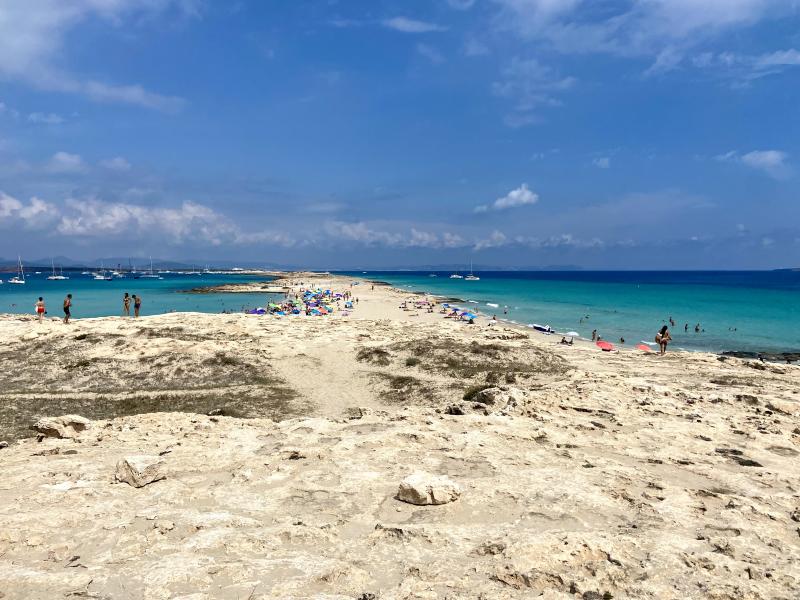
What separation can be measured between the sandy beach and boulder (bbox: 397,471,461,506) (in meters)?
0.12

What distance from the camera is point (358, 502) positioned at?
6.77m

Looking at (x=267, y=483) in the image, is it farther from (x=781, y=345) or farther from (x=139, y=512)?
(x=781, y=345)

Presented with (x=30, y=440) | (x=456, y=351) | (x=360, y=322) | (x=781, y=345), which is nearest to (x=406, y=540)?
(x=30, y=440)

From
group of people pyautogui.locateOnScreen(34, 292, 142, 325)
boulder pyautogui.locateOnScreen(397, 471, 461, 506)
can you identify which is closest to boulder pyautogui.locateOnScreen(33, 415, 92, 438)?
boulder pyautogui.locateOnScreen(397, 471, 461, 506)

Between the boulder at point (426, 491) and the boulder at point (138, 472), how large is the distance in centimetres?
399

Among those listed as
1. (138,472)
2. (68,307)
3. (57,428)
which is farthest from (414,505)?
(68,307)

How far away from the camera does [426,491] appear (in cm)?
662

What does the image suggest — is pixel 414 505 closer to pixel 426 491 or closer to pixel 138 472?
pixel 426 491

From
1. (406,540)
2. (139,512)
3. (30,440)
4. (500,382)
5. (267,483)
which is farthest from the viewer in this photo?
(500,382)

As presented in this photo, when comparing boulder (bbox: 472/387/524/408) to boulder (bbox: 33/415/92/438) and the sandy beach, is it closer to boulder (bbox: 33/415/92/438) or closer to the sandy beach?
the sandy beach

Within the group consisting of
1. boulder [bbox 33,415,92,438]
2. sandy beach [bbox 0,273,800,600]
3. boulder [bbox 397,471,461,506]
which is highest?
boulder [bbox 397,471,461,506]

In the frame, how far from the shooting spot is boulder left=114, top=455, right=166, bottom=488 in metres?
7.22

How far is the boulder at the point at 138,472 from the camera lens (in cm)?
722

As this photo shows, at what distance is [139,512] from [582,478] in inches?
266
